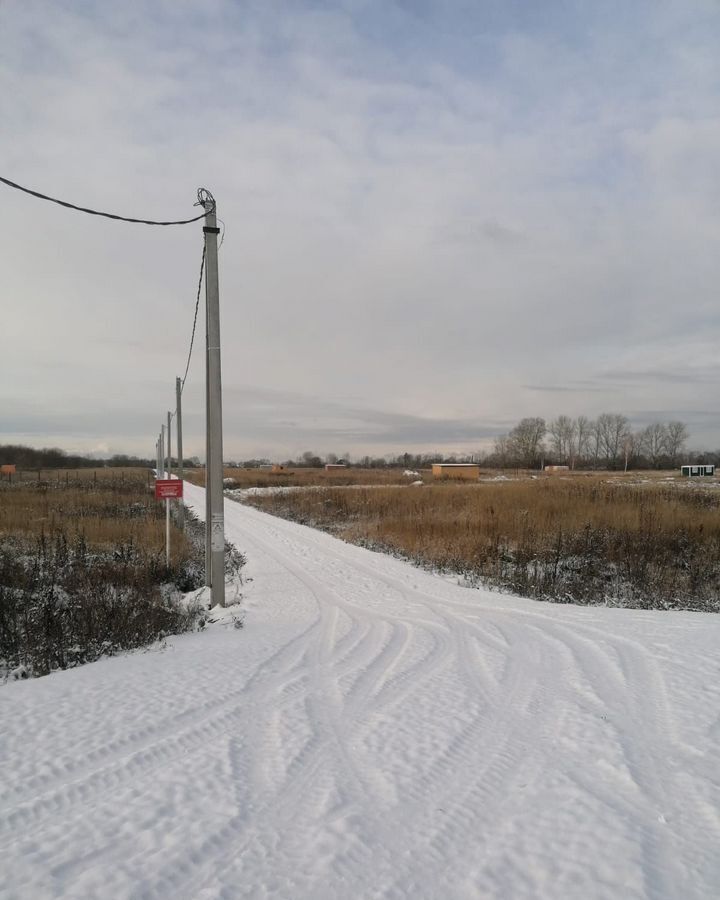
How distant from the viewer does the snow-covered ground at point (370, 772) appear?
7.58ft

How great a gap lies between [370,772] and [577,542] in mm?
10473

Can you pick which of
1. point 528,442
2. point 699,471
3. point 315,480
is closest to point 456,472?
point 315,480

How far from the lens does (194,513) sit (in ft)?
84.9

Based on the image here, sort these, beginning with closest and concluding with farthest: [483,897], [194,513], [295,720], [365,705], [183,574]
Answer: [483,897] → [295,720] → [365,705] → [183,574] → [194,513]

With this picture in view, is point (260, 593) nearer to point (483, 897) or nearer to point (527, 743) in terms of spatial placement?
point (527, 743)

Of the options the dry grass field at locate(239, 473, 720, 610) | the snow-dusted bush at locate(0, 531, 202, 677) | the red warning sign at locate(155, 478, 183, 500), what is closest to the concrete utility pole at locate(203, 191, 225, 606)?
the snow-dusted bush at locate(0, 531, 202, 677)

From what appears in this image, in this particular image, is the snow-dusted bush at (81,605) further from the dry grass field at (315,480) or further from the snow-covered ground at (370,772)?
the dry grass field at (315,480)

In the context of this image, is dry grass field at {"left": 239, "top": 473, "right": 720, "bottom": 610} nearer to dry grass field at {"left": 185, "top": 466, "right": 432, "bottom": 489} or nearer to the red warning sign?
the red warning sign

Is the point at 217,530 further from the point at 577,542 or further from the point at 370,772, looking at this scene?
the point at 577,542

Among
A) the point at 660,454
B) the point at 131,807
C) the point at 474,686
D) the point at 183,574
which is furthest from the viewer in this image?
the point at 660,454

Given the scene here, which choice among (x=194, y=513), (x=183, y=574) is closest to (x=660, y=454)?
(x=194, y=513)

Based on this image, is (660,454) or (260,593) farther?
(660,454)

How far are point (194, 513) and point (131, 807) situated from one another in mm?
23999

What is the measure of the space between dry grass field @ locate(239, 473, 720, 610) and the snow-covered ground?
434 centimetres
